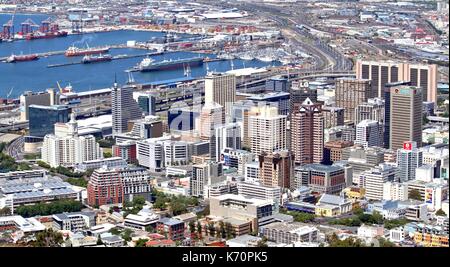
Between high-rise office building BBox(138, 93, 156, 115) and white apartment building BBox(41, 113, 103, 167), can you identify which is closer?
white apartment building BBox(41, 113, 103, 167)

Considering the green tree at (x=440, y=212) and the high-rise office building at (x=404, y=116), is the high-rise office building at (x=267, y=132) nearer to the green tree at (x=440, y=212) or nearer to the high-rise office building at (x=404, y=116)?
the high-rise office building at (x=404, y=116)

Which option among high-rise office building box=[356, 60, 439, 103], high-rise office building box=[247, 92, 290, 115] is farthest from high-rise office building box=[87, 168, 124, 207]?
high-rise office building box=[356, 60, 439, 103]

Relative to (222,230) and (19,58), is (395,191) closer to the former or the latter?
(222,230)

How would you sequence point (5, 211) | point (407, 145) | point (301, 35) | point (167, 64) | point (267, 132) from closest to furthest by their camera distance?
point (5, 211)
point (407, 145)
point (267, 132)
point (167, 64)
point (301, 35)

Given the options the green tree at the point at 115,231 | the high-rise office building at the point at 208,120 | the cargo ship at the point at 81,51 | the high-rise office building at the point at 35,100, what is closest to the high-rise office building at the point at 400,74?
the high-rise office building at the point at 208,120

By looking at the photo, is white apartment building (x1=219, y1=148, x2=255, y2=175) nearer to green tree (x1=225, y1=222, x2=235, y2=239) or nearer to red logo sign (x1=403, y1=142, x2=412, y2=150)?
red logo sign (x1=403, y1=142, x2=412, y2=150)

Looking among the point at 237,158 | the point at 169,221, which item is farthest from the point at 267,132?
the point at 169,221
